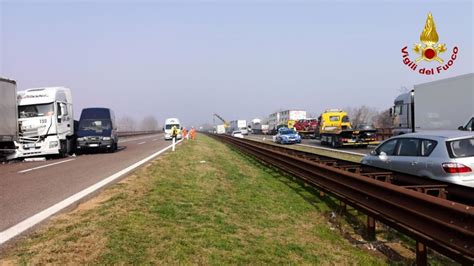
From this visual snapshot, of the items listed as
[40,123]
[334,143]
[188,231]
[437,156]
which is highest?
[40,123]

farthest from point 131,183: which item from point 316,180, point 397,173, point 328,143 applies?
point 328,143

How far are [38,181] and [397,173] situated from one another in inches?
364

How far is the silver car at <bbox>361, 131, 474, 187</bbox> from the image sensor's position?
707 cm

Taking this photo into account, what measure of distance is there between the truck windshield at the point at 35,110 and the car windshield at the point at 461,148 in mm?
18233

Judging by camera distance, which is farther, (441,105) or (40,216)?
(441,105)

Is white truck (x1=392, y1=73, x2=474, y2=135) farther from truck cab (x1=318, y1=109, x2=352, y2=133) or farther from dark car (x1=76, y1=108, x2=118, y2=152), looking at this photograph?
dark car (x1=76, y1=108, x2=118, y2=152)

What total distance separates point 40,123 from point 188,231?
16535 mm

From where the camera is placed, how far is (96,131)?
23.0 meters

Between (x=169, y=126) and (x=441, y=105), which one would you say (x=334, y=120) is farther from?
(x=169, y=126)

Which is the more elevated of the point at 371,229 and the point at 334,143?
the point at 371,229

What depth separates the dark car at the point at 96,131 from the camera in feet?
73.6

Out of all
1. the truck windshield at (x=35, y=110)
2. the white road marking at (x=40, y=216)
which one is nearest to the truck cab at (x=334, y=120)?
the truck windshield at (x=35, y=110)

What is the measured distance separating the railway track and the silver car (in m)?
0.45

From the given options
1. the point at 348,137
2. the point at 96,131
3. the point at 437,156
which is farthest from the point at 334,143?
the point at 437,156
